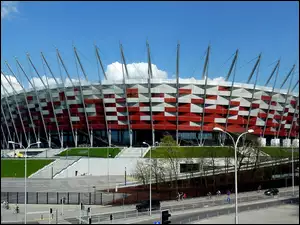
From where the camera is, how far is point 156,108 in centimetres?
9725

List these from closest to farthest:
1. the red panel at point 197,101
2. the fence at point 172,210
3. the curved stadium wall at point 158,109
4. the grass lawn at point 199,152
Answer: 1. the fence at point 172,210
2. the grass lawn at point 199,152
3. the curved stadium wall at point 158,109
4. the red panel at point 197,101

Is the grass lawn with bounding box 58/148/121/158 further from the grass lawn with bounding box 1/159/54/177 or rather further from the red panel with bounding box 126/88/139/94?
the red panel with bounding box 126/88/139/94

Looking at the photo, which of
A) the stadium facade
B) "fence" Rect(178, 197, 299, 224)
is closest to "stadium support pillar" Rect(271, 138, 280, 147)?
the stadium facade

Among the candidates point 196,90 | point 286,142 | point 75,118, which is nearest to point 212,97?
point 196,90

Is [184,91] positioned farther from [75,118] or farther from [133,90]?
[75,118]

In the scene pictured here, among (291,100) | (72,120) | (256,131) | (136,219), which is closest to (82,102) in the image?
(72,120)

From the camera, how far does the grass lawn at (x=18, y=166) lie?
71438 mm

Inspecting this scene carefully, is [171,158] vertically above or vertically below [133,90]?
below

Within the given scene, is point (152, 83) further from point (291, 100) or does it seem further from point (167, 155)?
point (291, 100)

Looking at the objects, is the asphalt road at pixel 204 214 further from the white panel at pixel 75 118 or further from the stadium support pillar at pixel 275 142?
the white panel at pixel 75 118

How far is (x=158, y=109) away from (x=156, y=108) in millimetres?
590

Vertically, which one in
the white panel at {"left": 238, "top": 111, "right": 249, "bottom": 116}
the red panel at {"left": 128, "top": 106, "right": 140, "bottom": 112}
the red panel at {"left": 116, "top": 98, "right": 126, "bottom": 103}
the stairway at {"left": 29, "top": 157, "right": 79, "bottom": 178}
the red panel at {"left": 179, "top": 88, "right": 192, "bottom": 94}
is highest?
the red panel at {"left": 179, "top": 88, "right": 192, "bottom": 94}

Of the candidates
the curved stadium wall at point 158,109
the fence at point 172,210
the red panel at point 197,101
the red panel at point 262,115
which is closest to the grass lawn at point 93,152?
the curved stadium wall at point 158,109

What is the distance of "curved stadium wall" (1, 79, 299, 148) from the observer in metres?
96.8
